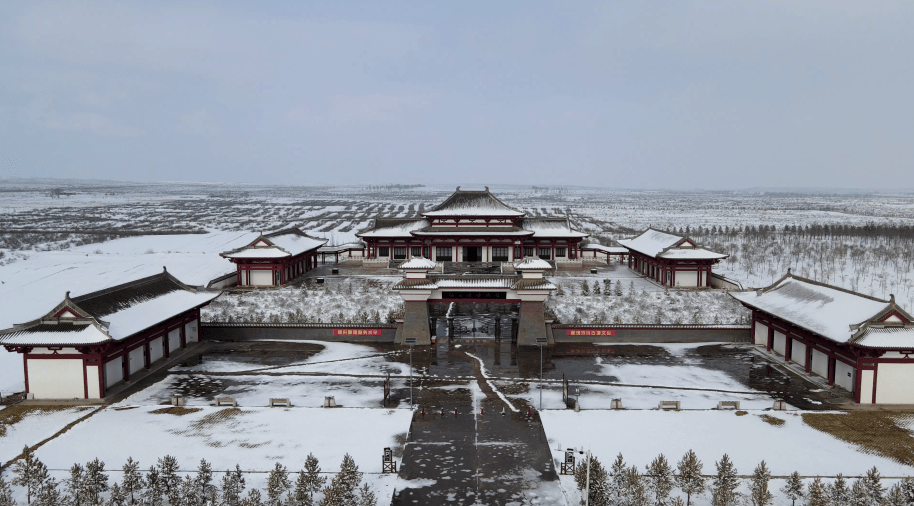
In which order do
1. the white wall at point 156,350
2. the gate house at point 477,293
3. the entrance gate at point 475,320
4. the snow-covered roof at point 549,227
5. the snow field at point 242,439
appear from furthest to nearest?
the snow-covered roof at point 549,227 → the entrance gate at point 475,320 → the gate house at point 477,293 → the white wall at point 156,350 → the snow field at point 242,439

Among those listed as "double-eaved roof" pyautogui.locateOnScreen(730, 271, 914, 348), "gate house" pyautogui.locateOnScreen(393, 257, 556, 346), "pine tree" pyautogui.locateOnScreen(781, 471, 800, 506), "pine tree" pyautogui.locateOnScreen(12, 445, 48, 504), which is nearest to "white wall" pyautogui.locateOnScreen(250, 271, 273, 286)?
"gate house" pyautogui.locateOnScreen(393, 257, 556, 346)

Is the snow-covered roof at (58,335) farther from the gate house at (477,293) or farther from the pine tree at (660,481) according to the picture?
the pine tree at (660,481)

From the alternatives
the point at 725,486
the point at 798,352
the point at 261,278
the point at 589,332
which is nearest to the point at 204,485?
the point at 725,486

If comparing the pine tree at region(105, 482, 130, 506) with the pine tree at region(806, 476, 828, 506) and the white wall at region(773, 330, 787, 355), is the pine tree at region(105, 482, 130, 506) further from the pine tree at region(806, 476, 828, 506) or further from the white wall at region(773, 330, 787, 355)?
the white wall at region(773, 330, 787, 355)

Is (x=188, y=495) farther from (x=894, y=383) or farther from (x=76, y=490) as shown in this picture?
(x=894, y=383)

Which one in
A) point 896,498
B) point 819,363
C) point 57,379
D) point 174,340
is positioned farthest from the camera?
point 174,340

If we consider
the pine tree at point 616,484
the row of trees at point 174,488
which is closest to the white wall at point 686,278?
the pine tree at point 616,484
